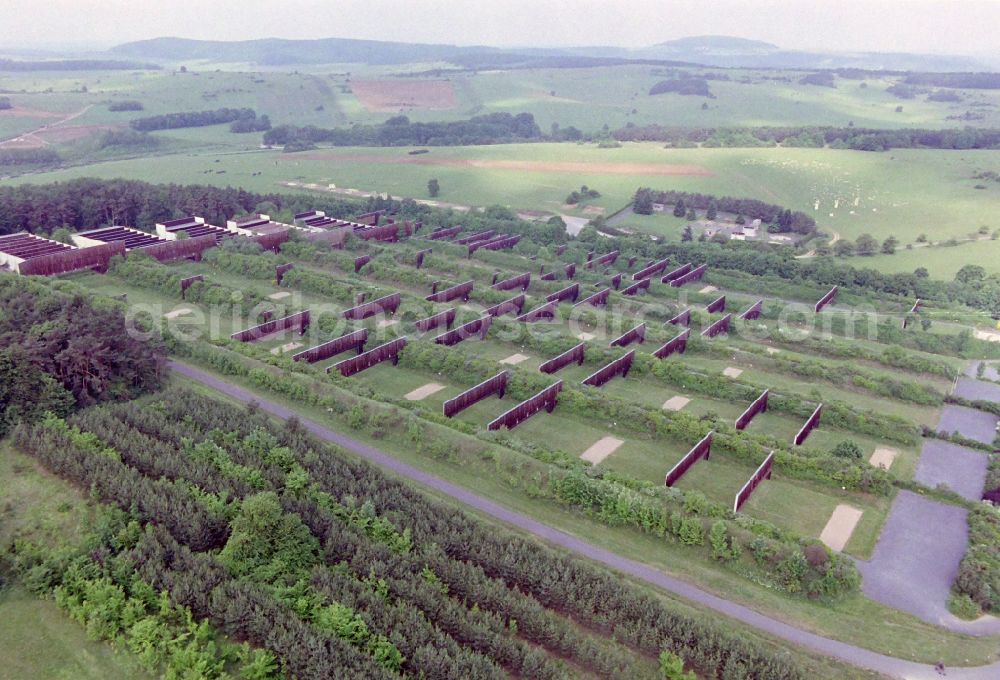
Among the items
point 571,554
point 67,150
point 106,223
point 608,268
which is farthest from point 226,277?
point 67,150

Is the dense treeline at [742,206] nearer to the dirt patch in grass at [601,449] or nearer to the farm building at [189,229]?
the farm building at [189,229]

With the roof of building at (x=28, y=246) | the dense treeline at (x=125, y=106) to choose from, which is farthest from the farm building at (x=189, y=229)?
the dense treeline at (x=125, y=106)

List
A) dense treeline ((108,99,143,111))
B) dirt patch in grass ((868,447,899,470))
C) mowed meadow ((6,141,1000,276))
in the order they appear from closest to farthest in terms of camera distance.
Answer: dirt patch in grass ((868,447,899,470)), mowed meadow ((6,141,1000,276)), dense treeline ((108,99,143,111))

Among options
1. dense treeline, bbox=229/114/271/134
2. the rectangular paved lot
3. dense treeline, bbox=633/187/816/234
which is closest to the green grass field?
the rectangular paved lot

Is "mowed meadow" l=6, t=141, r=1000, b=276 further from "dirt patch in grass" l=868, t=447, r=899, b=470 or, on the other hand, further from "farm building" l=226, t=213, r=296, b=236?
"dirt patch in grass" l=868, t=447, r=899, b=470

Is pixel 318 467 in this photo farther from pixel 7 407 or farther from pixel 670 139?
pixel 670 139

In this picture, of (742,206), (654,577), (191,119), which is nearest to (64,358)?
(654,577)

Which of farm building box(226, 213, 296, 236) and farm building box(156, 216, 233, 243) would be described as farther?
farm building box(226, 213, 296, 236)
